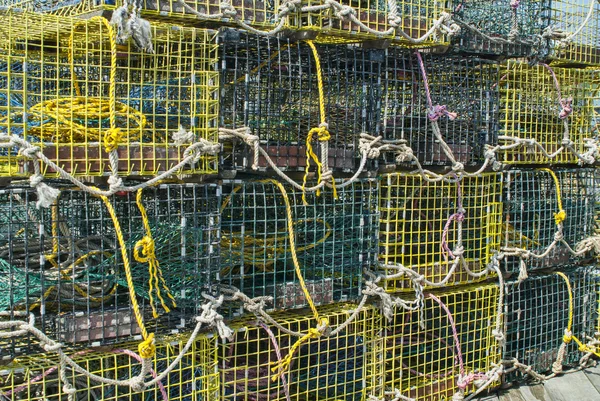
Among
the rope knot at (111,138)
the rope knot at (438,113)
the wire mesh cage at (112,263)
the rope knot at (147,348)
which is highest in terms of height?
the rope knot at (438,113)

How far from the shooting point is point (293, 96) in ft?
9.06

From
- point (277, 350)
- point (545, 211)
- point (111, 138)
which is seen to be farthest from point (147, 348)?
point (545, 211)

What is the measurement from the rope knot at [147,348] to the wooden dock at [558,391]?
179 cm

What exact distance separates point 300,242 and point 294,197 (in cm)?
23

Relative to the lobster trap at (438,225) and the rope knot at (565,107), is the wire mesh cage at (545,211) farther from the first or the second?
the rope knot at (565,107)

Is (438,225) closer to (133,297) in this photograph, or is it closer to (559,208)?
(559,208)

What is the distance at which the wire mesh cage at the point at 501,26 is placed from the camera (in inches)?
125

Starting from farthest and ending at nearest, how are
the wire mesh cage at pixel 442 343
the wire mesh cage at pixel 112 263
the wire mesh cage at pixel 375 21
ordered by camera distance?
the wire mesh cage at pixel 442 343
the wire mesh cage at pixel 375 21
the wire mesh cage at pixel 112 263

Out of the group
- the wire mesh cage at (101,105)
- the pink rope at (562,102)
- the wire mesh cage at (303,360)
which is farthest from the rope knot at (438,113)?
the wire mesh cage at (101,105)

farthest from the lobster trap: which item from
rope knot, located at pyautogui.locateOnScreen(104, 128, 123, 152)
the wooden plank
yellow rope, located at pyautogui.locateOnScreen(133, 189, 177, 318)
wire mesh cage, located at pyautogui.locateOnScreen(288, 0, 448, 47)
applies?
rope knot, located at pyautogui.locateOnScreen(104, 128, 123, 152)

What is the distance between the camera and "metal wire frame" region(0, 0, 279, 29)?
2.36 metres

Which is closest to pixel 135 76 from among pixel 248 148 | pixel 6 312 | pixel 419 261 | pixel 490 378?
pixel 248 148

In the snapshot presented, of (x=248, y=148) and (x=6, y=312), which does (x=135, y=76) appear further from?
(x=6, y=312)

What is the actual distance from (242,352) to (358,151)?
0.95 m
